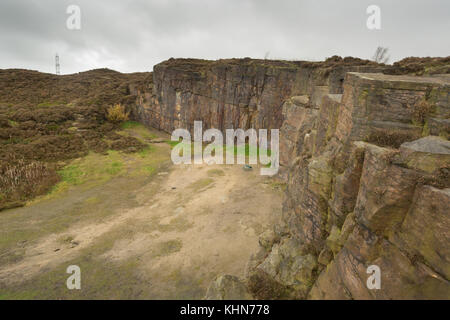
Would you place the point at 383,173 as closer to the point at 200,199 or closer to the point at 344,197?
the point at 344,197

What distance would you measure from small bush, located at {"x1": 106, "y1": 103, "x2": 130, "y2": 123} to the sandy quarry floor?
2174cm

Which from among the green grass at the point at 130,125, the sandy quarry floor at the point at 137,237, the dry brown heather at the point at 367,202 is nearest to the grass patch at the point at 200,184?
the sandy quarry floor at the point at 137,237

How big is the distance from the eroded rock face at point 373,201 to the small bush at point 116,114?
4073 cm

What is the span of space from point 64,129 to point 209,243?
32.9 metres

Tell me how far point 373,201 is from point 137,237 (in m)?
15.8

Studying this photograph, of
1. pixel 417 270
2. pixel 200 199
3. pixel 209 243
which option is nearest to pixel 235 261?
pixel 209 243

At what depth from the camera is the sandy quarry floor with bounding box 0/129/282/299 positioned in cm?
1255


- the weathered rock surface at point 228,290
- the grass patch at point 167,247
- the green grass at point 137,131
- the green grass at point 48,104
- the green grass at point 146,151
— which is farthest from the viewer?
the green grass at point 48,104

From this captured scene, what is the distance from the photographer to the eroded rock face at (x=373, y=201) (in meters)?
5.02

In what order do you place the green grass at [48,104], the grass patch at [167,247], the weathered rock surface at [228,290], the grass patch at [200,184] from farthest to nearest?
the green grass at [48,104]
the grass patch at [200,184]
the grass patch at [167,247]
the weathered rock surface at [228,290]

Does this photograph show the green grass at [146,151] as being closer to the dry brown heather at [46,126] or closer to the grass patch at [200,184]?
the dry brown heather at [46,126]

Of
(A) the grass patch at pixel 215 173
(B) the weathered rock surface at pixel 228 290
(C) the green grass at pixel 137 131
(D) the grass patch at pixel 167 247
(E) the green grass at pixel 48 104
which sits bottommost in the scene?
(D) the grass patch at pixel 167 247

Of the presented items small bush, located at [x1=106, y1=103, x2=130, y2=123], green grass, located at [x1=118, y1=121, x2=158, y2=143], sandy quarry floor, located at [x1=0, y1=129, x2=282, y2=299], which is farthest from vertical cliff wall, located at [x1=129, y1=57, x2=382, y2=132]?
sandy quarry floor, located at [x1=0, y1=129, x2=282, y2=299]

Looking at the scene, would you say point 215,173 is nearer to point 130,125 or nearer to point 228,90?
point 228,90
